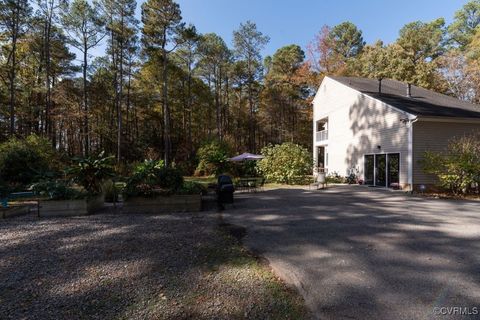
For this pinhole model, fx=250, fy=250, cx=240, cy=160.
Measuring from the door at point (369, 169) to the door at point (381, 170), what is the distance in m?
0.30

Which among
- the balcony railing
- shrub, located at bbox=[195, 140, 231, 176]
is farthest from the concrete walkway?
shrub, located at bbox=[195, 140, 231, 176]

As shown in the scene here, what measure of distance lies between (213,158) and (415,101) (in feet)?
48.1

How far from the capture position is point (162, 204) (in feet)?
24.4

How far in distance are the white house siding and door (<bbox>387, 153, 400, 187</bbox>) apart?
9.9 inches

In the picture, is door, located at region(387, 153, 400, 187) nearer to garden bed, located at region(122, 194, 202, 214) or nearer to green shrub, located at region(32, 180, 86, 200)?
garden bed, located at region(122, 194, 202, 214)

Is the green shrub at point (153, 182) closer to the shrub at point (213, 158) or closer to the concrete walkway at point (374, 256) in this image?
the concrete walkway at point (374, 256)

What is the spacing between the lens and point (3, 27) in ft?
54.2

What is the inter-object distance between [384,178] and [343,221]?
9081 mm

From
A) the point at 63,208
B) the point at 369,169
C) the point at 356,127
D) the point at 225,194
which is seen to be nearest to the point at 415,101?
the point at 356,127

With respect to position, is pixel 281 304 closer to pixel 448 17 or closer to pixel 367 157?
pixel 367 157

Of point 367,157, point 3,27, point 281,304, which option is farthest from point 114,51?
point 281,304

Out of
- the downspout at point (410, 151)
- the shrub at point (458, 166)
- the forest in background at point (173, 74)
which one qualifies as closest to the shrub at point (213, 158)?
the forest in background at point (173, 74)

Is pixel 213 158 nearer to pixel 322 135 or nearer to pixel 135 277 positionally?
pixel 322 135

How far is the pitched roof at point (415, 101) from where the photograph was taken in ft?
40.4
